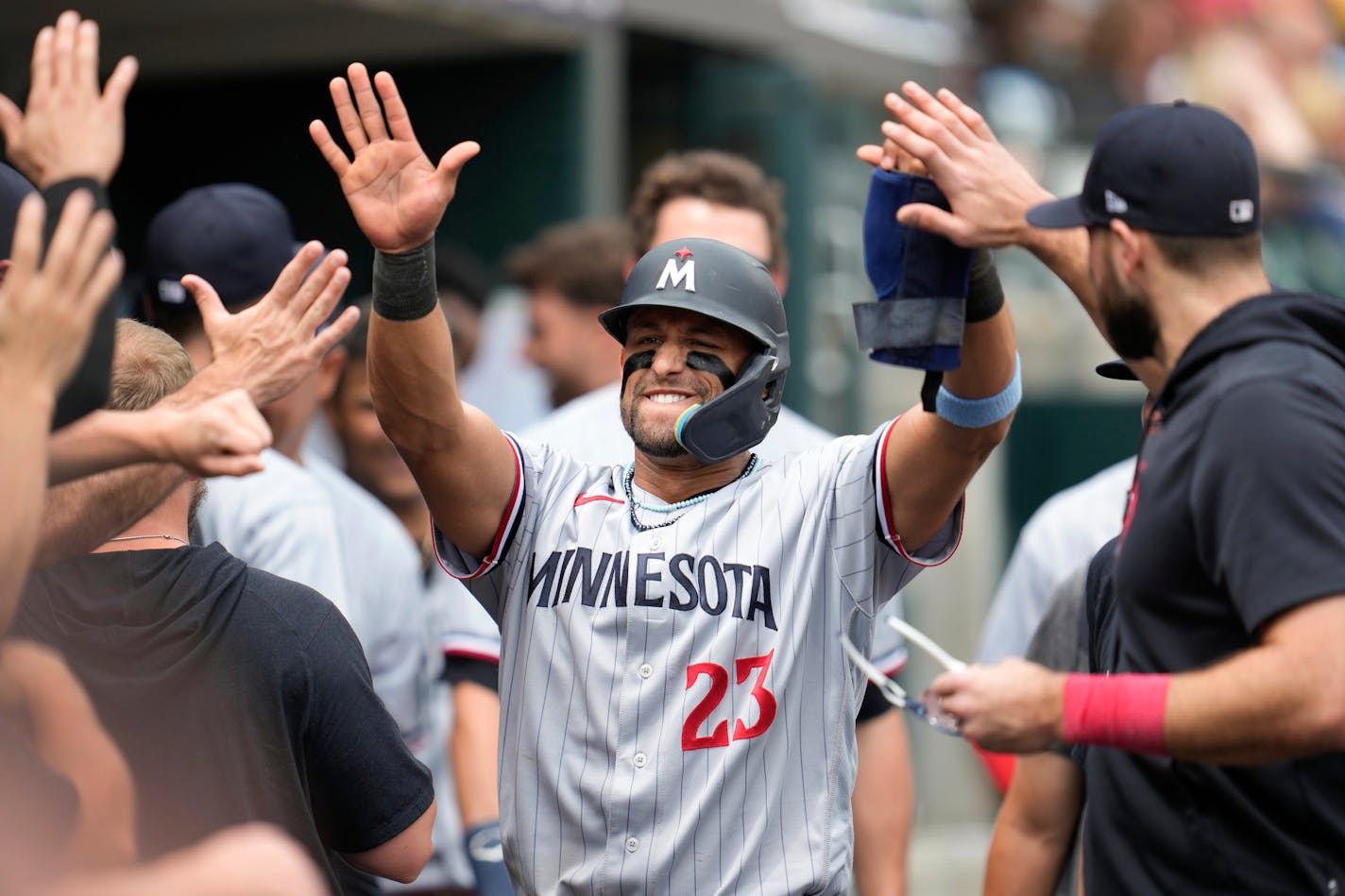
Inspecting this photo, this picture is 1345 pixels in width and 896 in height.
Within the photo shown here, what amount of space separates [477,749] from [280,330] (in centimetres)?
170

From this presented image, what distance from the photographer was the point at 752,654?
3412 millimetres

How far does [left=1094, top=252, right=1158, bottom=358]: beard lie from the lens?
9.63ft

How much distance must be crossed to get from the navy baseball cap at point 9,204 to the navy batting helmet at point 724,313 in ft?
3.76

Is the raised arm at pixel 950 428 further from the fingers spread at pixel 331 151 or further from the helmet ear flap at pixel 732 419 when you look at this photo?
the fingers spread at pixel 331 151

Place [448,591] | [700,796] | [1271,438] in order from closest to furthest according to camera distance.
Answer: [1271,438] → [700,796] → [448,591]

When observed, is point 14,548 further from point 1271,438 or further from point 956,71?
point 956,71

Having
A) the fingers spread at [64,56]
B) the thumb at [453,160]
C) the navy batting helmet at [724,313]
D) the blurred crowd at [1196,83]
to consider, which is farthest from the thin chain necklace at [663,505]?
the blurred crowd at [1196,83]

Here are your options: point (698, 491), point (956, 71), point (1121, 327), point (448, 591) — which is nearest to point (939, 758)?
point (956, 71)

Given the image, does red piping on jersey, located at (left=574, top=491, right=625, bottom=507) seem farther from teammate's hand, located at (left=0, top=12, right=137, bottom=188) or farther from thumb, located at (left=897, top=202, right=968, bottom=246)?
teammate's hand, located at (left=0, top=12, right=137, bottom=188)

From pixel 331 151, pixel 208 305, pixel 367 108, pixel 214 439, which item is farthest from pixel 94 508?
pixel 367 108

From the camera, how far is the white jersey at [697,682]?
11.0ft

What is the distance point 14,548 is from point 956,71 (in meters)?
10.2

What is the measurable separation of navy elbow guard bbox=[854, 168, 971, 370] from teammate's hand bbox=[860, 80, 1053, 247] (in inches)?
2.8

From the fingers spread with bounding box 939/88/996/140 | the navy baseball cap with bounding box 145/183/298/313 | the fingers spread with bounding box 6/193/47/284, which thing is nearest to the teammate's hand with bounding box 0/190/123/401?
the fingers spread with bounding box 6/193/47/284
